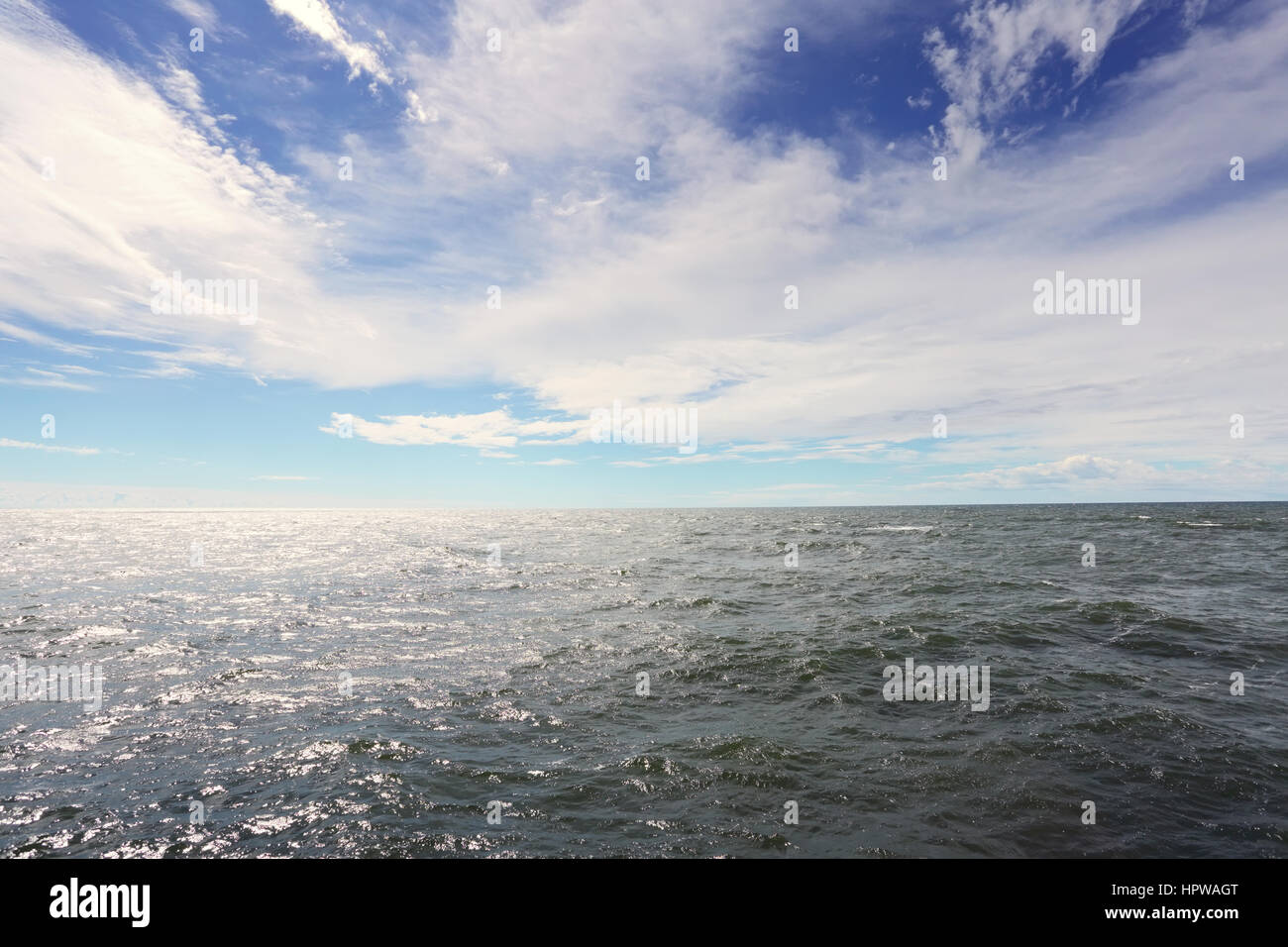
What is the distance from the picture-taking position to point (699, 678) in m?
15.1

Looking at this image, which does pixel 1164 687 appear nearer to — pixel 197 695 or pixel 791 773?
pixel 791 773

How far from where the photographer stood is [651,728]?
11797 mm

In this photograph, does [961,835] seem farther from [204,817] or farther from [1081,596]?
[1081,596]

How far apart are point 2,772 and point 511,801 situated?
912cm

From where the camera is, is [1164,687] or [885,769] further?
[1164,687]

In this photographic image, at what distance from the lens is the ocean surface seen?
8.01 metres

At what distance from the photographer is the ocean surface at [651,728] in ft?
26.3

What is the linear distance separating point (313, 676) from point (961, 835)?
15463 mm

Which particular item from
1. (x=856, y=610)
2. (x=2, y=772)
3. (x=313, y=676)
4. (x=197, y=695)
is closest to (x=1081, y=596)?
(x=856, y=610)
